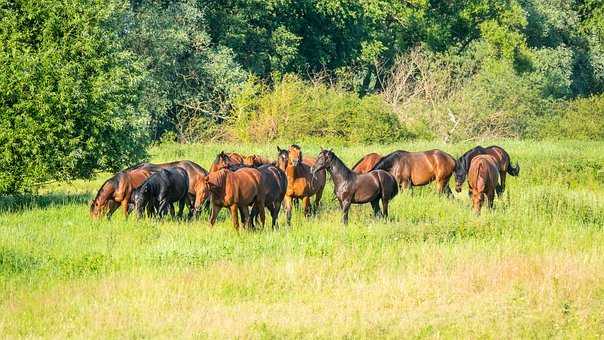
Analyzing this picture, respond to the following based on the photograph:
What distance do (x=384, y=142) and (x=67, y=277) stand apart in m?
28.3

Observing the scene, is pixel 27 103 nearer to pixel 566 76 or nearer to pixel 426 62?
pixel 426 62

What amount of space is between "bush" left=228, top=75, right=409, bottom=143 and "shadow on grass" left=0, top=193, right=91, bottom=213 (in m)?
16.6

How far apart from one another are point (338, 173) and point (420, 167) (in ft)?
18.2

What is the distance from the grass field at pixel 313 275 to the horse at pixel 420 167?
2734 mm

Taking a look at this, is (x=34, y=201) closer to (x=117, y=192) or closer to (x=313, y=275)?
(x=117, y=192)

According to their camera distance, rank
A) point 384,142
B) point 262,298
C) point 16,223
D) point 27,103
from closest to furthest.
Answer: point 262,298 → point 16,223 → point 27,103 → point 384,142

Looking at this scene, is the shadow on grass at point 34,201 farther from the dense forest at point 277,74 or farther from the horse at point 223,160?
the horse at point 223,160

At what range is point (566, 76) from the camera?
6006 centimetres

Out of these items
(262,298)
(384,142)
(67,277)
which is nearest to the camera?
(262,298)

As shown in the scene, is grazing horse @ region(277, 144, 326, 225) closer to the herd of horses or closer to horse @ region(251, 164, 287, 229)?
the herd of horses

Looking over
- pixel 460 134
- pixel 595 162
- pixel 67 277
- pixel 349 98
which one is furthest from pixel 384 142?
pixel 67 277

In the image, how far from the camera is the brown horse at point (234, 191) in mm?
18172

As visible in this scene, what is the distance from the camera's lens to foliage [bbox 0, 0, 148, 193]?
22891 millimetres

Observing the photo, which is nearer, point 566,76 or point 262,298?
point 262,298
